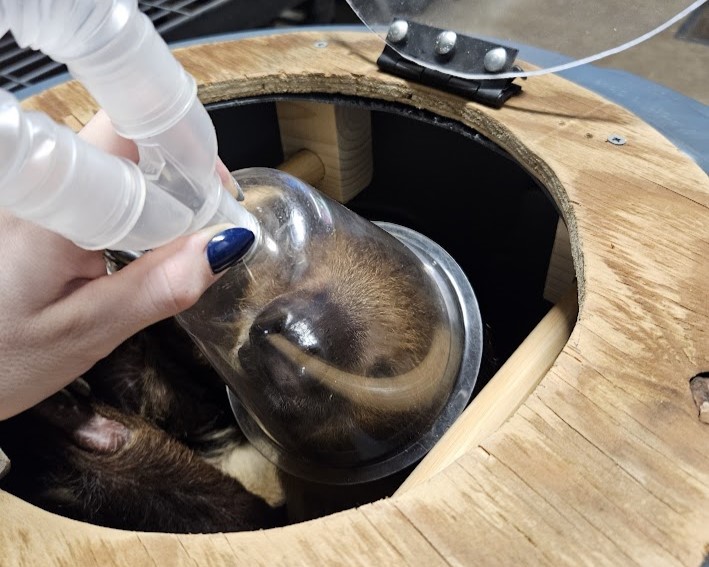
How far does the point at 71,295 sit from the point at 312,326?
0.18m

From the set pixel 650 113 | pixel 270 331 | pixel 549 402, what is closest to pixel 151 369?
pixel 270 331

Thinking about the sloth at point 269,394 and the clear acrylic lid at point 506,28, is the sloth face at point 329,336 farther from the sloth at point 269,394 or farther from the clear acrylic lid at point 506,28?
the clear acrylic lid at point 506,28

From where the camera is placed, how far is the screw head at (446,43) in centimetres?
61

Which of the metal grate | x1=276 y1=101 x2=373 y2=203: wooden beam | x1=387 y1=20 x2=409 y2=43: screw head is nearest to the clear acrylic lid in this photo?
x1=387 y1=20 x2=409 y2=43: screw head

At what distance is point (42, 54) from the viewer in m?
1.06

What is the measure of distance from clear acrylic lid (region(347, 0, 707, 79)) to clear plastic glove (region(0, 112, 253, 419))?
34 cm

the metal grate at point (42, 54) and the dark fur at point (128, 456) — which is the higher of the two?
the metal grate at point (42, 54)

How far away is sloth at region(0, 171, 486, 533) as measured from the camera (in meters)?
0.49

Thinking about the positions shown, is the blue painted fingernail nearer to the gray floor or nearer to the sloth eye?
the sloth eye

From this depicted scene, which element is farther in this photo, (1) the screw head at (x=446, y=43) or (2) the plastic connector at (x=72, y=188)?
(1) the screw head at (x=446, y=43)

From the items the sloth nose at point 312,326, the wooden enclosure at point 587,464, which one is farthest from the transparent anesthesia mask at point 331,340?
the wooden enclosure at point 587,464

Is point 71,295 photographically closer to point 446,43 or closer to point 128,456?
point 128,456

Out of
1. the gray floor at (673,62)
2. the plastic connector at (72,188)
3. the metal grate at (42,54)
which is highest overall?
the plastic connector at (72,188)

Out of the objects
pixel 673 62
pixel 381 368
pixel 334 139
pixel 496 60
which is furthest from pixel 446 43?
pixel 673 62
